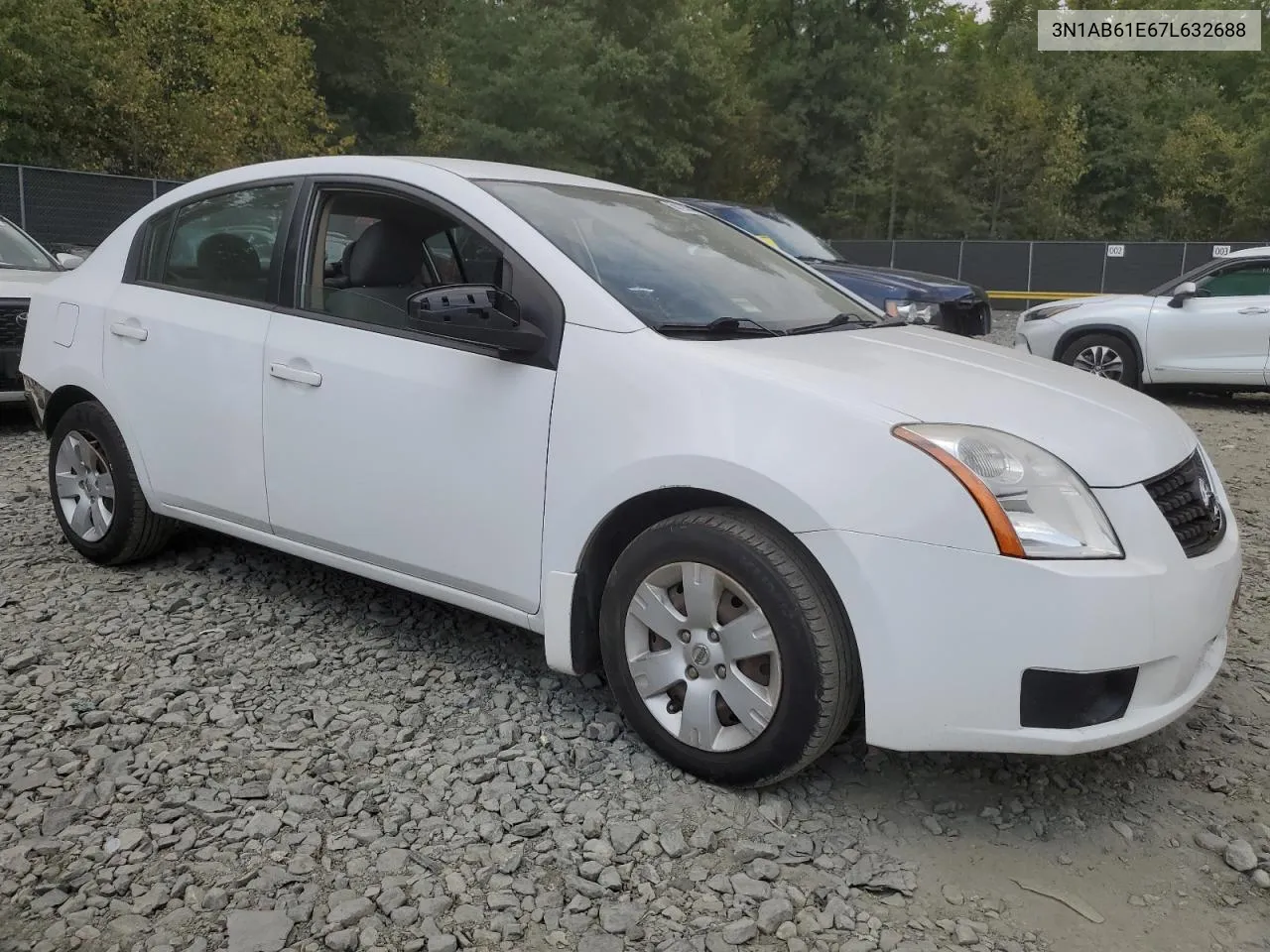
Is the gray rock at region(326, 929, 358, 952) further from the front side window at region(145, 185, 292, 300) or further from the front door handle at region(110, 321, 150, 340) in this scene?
the front door handle at region(110, 321, 150, 340)

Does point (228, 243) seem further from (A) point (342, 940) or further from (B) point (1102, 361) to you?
(B) point (1102, 361)

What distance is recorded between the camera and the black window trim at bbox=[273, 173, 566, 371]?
2973mm

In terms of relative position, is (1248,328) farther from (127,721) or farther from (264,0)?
(264,0)

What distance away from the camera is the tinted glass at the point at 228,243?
3.73 m

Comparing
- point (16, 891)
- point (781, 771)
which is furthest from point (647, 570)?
point (16, 891)

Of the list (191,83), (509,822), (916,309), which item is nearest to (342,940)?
(509,822)

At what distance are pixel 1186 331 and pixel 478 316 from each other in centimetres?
858

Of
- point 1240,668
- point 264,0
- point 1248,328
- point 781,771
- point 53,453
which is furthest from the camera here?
point 264,0

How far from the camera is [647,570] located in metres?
2.77

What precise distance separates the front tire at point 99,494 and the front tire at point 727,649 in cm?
227

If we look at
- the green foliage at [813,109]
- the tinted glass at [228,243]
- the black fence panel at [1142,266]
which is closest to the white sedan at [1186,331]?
the tinted glass at [228,243]

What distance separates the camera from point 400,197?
345cm

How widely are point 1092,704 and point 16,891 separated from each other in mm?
2433

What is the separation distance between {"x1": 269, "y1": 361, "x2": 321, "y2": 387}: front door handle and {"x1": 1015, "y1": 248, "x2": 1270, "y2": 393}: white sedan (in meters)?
8.20
